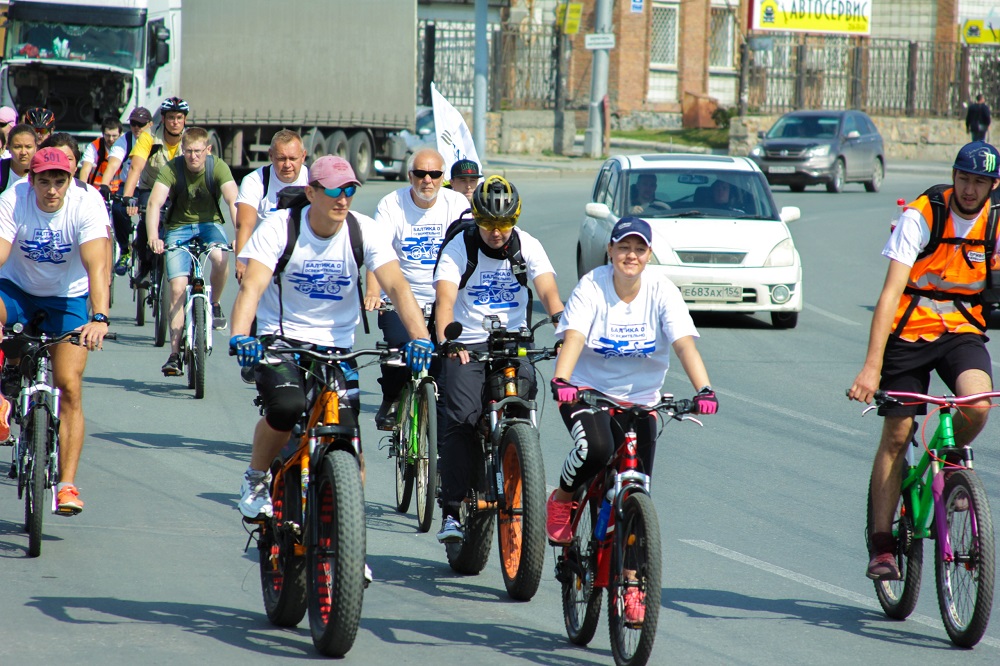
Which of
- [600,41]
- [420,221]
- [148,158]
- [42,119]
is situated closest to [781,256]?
[148,158]

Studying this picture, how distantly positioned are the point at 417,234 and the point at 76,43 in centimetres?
1961

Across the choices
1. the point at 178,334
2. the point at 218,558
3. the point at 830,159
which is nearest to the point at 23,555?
the point at 218,558

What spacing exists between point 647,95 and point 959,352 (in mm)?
46909

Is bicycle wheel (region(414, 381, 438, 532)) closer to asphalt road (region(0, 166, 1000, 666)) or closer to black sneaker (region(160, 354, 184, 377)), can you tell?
asphalt road (region(0, 166, 1000, 666))

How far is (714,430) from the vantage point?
1040cm

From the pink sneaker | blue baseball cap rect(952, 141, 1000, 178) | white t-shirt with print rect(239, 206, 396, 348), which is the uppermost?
blue baseball cap rect(952, 141, 1000, 178)

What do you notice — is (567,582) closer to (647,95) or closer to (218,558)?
(218,558)

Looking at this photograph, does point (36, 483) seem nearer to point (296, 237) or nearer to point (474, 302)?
point (296, 237)

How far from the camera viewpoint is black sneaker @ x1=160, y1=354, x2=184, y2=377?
11490 mm

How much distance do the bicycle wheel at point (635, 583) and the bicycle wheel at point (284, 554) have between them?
48.9 inches

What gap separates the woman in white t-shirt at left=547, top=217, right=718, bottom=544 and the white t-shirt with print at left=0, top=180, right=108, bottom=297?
9.09ft

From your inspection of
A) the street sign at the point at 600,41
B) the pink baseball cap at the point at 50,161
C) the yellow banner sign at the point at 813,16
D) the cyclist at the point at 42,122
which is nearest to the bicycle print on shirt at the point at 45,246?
the pink baseball cap at the point at 50,161

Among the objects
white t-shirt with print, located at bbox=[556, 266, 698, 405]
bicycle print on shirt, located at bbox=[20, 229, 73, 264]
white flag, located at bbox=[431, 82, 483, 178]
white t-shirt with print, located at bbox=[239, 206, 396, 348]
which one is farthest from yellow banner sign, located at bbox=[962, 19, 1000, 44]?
white t-shirt with print, located at bbox=[239, 206, 396, 348]

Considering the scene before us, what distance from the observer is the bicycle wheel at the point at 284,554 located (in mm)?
5801
